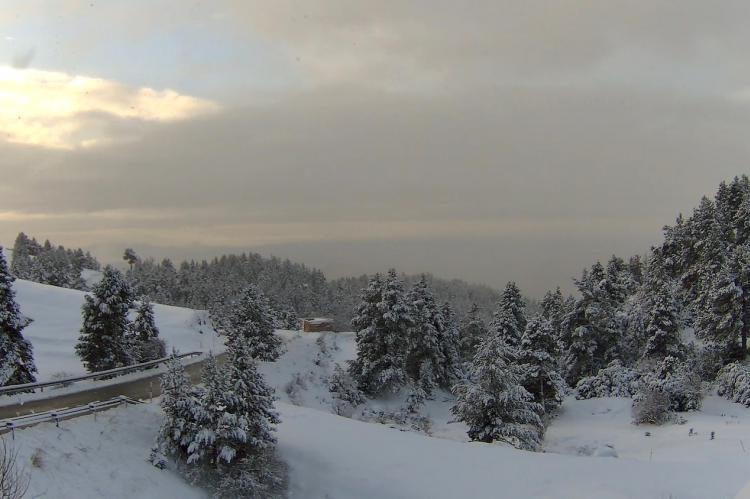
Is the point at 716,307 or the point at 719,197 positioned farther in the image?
the point at 719,197

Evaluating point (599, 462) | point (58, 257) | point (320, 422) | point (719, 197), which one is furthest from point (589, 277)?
point (58, 257)

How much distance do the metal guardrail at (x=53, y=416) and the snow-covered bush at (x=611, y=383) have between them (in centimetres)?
3936

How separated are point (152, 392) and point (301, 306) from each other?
371 feet

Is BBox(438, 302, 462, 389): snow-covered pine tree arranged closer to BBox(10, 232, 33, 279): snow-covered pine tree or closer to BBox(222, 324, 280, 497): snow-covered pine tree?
BBox(222, 324, 280, 497): snow-covered pine tree

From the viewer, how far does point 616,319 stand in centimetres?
5219

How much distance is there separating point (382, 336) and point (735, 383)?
28.8 m

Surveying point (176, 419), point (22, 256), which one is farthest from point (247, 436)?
point (22, 256)

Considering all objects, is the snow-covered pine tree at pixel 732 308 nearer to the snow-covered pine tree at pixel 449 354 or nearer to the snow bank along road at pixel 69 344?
the snow-covered pine tree at pixel 449 354

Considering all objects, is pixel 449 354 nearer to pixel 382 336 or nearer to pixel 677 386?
pixel 382 336

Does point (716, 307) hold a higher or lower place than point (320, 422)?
higher

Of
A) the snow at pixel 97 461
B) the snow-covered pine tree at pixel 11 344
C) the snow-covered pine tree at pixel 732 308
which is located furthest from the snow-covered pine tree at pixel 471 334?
the snow at pixel 97 461

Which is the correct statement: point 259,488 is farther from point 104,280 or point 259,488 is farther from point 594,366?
point 594,366

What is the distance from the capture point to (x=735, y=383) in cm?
3819

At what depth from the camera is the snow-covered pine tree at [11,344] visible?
2661 centimetres
